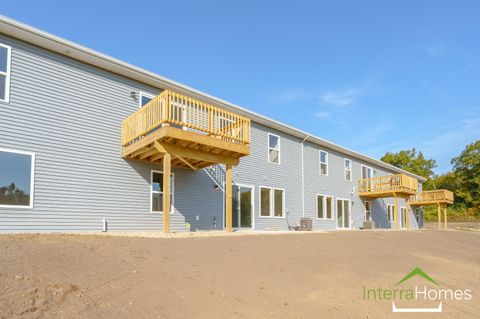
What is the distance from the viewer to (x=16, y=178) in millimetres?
8703

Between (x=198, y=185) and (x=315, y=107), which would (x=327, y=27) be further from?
(x=198, y=185)

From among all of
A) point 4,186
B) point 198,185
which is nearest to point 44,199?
point 4,186

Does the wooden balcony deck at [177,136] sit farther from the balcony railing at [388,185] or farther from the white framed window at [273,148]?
the balcony railing at [388,185]

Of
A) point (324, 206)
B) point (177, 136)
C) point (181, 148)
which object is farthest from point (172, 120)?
point (324, 206)

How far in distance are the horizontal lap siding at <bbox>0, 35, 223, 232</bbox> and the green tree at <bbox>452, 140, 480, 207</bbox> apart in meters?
41.9

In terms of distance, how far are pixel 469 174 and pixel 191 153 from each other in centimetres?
4339

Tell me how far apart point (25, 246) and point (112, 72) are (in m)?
6.47

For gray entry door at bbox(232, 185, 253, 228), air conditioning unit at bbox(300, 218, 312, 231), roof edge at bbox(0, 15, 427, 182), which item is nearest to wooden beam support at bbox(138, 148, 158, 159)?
roof edge at bbox(0, 15, 427, 182)

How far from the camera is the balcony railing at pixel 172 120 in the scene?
9.26 meters

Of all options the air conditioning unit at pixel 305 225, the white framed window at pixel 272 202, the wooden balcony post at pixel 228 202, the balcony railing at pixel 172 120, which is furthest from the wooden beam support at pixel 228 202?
the air conditioning unit at pixel 305 225

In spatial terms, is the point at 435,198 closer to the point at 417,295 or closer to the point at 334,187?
the point at 334,187

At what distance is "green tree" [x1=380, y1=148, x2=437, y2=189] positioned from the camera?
48562 mm

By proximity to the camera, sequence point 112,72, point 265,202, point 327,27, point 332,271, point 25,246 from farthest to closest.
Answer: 1. point 327,27
2. point 265,202
3. point 112,72
4. point 332,271
5. point 25,246

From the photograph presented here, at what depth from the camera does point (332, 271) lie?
22.5 ft
